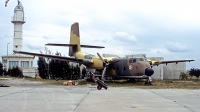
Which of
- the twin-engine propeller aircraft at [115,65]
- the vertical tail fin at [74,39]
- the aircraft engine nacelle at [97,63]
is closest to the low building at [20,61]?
the vertical tail fin at [74,39]

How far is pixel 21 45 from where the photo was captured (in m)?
66.6

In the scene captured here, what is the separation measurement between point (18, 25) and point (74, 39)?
32226 millimetres

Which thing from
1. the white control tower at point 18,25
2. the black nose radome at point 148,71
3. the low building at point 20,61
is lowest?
the black nose radome at point 148,71

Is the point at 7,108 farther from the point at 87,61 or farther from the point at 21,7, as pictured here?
the point at 21,7

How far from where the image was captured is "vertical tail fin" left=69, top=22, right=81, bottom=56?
3947 centimetres

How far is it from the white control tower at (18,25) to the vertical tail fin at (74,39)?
28.2 meters

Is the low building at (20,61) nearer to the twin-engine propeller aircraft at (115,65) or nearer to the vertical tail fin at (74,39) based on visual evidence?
the vertical tail fin at (74,39)

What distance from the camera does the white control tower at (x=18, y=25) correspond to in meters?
66.2

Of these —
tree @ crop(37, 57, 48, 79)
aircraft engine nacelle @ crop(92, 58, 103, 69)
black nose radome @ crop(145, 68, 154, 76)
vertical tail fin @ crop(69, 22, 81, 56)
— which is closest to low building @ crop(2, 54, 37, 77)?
tree @ crop(37, 57, 48, 79)

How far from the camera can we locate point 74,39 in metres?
40.1

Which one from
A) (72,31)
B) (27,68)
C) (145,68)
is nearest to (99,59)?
(145,68)

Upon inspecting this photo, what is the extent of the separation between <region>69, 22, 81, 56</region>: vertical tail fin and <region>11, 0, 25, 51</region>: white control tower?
28200 mm

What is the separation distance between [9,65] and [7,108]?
59.4m

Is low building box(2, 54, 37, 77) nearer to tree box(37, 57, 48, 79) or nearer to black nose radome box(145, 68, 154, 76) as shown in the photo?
tree box(37, 57, 48, 79)
